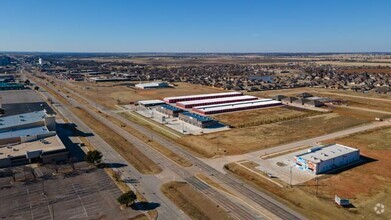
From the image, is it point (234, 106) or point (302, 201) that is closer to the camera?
point (302, 201)

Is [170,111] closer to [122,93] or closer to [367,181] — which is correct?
[122,93]

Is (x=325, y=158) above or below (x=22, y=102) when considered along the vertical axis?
below

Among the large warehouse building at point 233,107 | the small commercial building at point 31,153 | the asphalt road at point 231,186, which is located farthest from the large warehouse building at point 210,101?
the small commercial building at point 31,153

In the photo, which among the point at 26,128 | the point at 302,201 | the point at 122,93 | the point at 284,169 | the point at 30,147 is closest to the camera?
the point at 302,201

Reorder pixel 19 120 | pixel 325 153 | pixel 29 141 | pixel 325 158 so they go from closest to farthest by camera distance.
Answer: pixel 325 158 < pixel 325 153 < pixel 29 141 < pixel 19 120

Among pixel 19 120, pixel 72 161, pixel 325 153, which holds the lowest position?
pixel 72 161

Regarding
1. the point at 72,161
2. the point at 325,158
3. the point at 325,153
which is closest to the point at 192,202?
the point at 72,161
